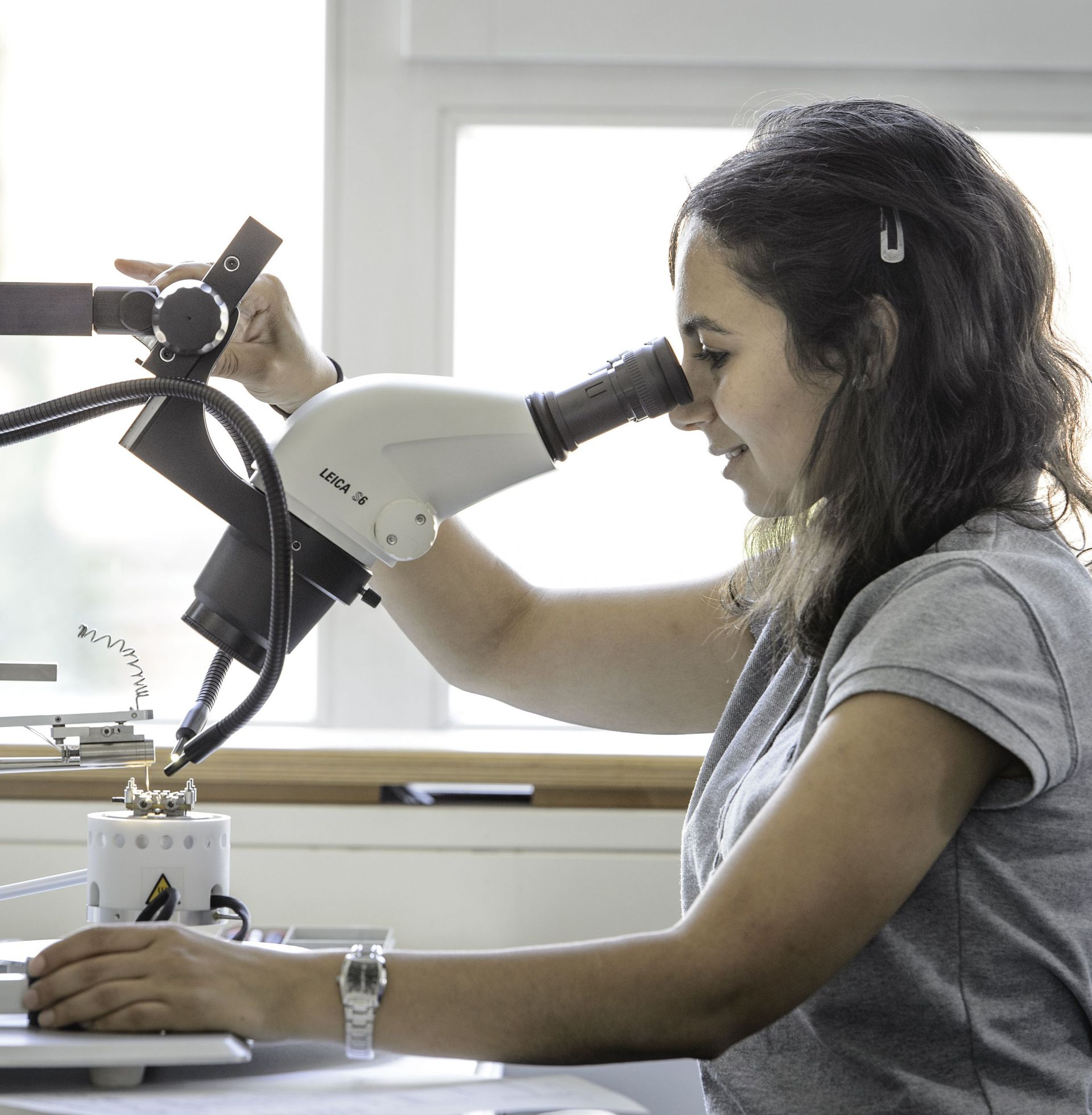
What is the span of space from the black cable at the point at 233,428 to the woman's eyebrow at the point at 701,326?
0.42m

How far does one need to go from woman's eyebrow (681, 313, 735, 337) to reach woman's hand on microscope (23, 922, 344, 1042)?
1.96 feet

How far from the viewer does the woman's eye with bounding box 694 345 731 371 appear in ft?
3.44

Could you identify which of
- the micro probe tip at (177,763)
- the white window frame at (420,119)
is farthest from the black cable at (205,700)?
the white window frame at (420,119)

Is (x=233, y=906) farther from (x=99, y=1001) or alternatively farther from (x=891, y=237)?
(x=891, y=237)

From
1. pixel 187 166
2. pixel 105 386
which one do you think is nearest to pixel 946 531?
pixel 105 386

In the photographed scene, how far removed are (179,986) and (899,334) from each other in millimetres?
718

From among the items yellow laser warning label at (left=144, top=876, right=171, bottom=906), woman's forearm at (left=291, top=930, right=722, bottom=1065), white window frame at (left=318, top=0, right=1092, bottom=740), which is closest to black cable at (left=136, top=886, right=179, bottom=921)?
yellow laser warning label at (left=144, top=876, right=171, bottom=906)

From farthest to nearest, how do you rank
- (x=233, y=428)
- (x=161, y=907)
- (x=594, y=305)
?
(x=594, y=305) < (x=161, y=907) < (x=233, y=428)

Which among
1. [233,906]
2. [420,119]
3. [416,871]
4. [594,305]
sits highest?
[420,119]

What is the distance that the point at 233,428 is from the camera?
0.80 meters

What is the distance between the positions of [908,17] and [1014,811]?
1.23 m

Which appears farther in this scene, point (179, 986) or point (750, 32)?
point (750, 32)

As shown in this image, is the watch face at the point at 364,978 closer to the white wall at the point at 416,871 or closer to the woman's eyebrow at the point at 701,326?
the woman's eyebrow at the point at 701,326

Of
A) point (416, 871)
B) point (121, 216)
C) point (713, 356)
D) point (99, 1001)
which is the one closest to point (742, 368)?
point (713, 356)
